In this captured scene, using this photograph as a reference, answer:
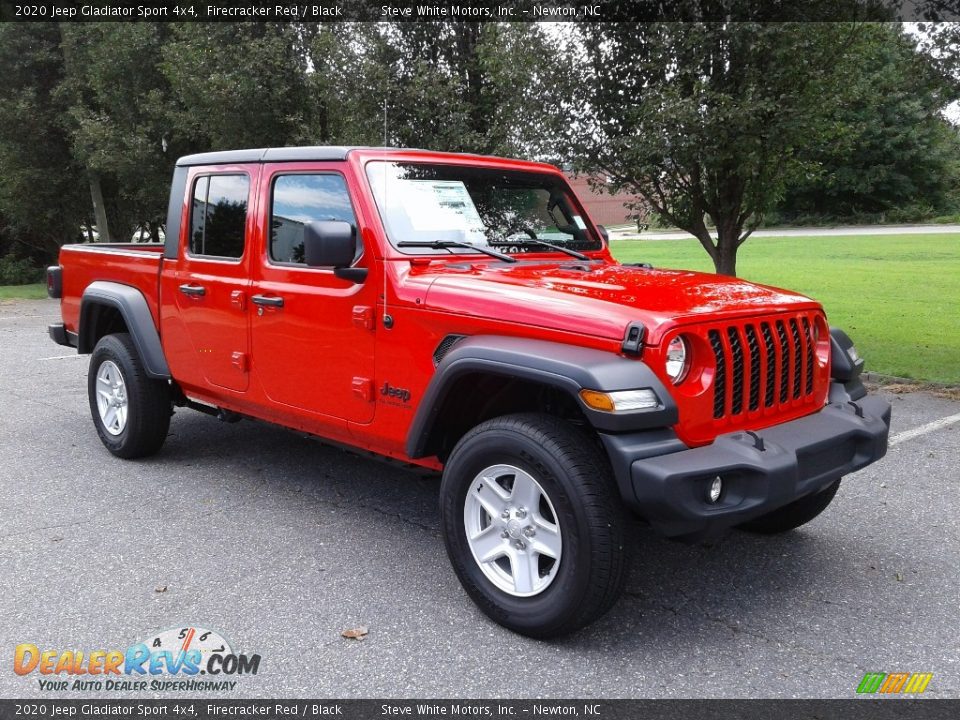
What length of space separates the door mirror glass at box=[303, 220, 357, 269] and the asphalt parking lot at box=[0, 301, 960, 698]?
57.1 inches

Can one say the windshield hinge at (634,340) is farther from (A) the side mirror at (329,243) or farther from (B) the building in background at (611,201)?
(B) the building in background at (611,201)

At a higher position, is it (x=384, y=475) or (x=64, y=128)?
(x=64, y=128)

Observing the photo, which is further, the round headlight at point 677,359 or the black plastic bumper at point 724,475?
the round headlight at point 677,359

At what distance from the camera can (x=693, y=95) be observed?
7.86m

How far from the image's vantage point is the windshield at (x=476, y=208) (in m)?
4.18

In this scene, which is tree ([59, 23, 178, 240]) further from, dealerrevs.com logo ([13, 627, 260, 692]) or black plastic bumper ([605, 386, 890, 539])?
black plastic bumper ([605, 386, 890, 539])

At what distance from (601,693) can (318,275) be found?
2367 millimetres

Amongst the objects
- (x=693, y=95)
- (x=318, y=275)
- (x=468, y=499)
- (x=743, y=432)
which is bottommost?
(x=468, y=499)

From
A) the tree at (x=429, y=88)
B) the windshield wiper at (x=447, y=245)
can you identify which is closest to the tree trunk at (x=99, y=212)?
the tree at (x=429, y=88)

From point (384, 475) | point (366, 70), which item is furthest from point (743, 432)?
point (366, 70)

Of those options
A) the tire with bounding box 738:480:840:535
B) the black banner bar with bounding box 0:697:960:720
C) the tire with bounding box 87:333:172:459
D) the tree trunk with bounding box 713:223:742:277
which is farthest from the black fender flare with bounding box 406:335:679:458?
the tree trunk with bounding box 713:223:742:277

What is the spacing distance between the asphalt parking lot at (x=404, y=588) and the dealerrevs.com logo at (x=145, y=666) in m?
0.06

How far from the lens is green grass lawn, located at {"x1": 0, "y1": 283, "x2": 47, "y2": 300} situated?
18969 mm

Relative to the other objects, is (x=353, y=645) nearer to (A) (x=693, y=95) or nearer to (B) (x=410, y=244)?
(B) (x=410, y=244)
